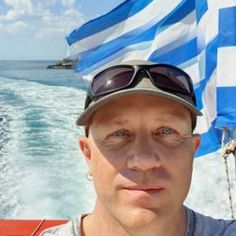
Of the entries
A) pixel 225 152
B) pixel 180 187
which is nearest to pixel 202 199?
pixel 225 152

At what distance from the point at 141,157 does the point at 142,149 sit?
2cm

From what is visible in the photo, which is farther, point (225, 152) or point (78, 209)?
point (78, 209)

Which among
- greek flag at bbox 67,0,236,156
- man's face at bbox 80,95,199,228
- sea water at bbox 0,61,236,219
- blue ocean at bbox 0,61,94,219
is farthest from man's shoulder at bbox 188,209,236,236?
blue ocean at bbox 0,61,94,219

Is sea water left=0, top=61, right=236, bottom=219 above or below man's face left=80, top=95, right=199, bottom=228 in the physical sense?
above

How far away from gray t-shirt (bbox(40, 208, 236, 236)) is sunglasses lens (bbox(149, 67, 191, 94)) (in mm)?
269

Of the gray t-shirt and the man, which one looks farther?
the gray t-shirt

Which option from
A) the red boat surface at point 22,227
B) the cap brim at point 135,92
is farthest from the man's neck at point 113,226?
the red boat surface at point 22,227

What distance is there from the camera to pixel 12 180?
22.1ft

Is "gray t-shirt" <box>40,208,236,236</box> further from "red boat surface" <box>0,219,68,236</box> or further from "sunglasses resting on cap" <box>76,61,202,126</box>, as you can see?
"red boat surface" <box>0,219,68,236</box>

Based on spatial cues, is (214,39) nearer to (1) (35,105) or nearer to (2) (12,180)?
(2) (12,180)

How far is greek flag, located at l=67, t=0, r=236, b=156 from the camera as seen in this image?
2.45 metres

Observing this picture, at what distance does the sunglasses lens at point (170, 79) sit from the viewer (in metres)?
0.94

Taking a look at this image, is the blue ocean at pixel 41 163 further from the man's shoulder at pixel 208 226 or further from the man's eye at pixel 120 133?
the man's eye at pixel 120 133

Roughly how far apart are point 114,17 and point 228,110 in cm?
136
